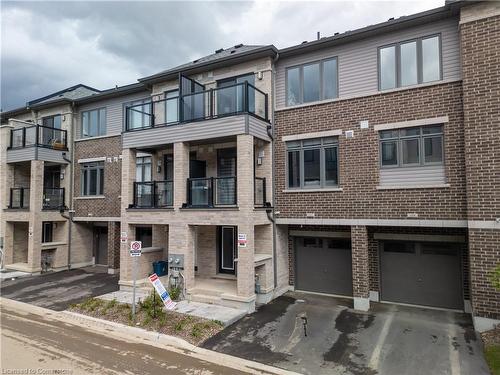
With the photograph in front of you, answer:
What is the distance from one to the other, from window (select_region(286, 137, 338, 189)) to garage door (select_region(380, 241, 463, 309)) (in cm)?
304

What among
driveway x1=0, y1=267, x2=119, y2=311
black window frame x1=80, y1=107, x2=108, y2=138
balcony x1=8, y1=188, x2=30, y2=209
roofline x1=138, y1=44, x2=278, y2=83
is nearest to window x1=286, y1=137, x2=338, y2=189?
roofline x1=138, y1=44, x2=278, y2=83

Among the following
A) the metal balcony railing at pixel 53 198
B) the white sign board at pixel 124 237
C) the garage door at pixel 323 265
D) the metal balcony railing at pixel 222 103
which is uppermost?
the metal balcony railing at pixel 222 103

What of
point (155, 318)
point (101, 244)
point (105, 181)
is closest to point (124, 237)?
point (155, 318)

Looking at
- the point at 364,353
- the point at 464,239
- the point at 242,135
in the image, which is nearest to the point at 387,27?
the point at 242,135

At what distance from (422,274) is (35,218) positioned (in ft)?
57.6

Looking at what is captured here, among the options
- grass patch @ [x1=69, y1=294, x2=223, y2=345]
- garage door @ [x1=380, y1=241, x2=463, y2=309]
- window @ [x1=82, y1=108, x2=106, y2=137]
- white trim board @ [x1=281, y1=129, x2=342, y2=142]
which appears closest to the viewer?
grass patch @ [x1=69, y1=294, x2=223, y2=345]

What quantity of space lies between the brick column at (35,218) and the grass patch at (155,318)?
23.9 ft

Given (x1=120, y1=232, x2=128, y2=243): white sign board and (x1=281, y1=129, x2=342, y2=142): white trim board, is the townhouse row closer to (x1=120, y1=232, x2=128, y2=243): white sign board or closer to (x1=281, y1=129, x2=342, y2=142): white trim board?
(x1=281, y1=129, x2=342, y2=142): white trim board

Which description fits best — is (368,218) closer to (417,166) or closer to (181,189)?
(417,166)

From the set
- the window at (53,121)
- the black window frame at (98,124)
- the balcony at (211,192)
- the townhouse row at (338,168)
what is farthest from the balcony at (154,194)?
the window at (53,121)

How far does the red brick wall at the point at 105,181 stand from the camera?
1692 cm

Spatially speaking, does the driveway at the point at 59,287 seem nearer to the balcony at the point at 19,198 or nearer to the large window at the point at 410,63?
the balcony at the point at 19,198

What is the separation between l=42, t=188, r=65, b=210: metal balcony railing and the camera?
18.0m

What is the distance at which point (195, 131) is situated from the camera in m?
11.8
